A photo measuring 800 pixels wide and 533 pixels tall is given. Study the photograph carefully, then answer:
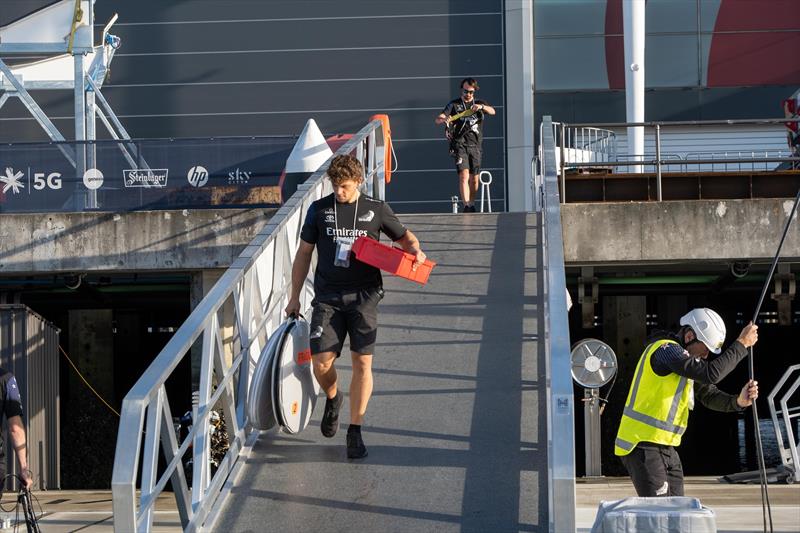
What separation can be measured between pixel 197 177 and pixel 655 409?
1013 cm

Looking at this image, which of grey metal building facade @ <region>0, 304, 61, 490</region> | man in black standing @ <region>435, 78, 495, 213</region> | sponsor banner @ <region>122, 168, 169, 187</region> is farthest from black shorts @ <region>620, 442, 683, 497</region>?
grey metal building facade @ <region>0, 304, 61, 490</region>

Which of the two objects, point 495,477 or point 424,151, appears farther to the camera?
point 424,151

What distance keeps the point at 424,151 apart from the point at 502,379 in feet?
58.6

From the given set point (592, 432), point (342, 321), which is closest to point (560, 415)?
point (342, 321)

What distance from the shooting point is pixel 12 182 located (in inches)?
651

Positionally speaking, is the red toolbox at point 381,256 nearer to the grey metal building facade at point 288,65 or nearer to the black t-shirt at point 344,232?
the black t-shirt at point 344,232

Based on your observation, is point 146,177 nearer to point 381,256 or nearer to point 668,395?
point 381,256

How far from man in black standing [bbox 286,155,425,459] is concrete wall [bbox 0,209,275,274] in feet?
27.7

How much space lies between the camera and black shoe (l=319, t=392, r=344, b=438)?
8086mm

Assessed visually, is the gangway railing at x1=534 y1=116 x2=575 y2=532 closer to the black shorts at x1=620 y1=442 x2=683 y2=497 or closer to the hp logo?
the black shorts at x1=620 y1=442 x2=683 y2=497

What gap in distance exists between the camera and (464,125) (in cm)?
1502

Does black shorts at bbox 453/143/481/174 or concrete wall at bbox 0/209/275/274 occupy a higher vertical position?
black shorts at bbox 453/143/481/174

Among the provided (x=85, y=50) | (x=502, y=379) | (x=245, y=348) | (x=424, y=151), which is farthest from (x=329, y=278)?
(x=424, y=151)

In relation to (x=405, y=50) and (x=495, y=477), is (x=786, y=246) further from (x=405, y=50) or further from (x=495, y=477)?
(x=405, y=50)
